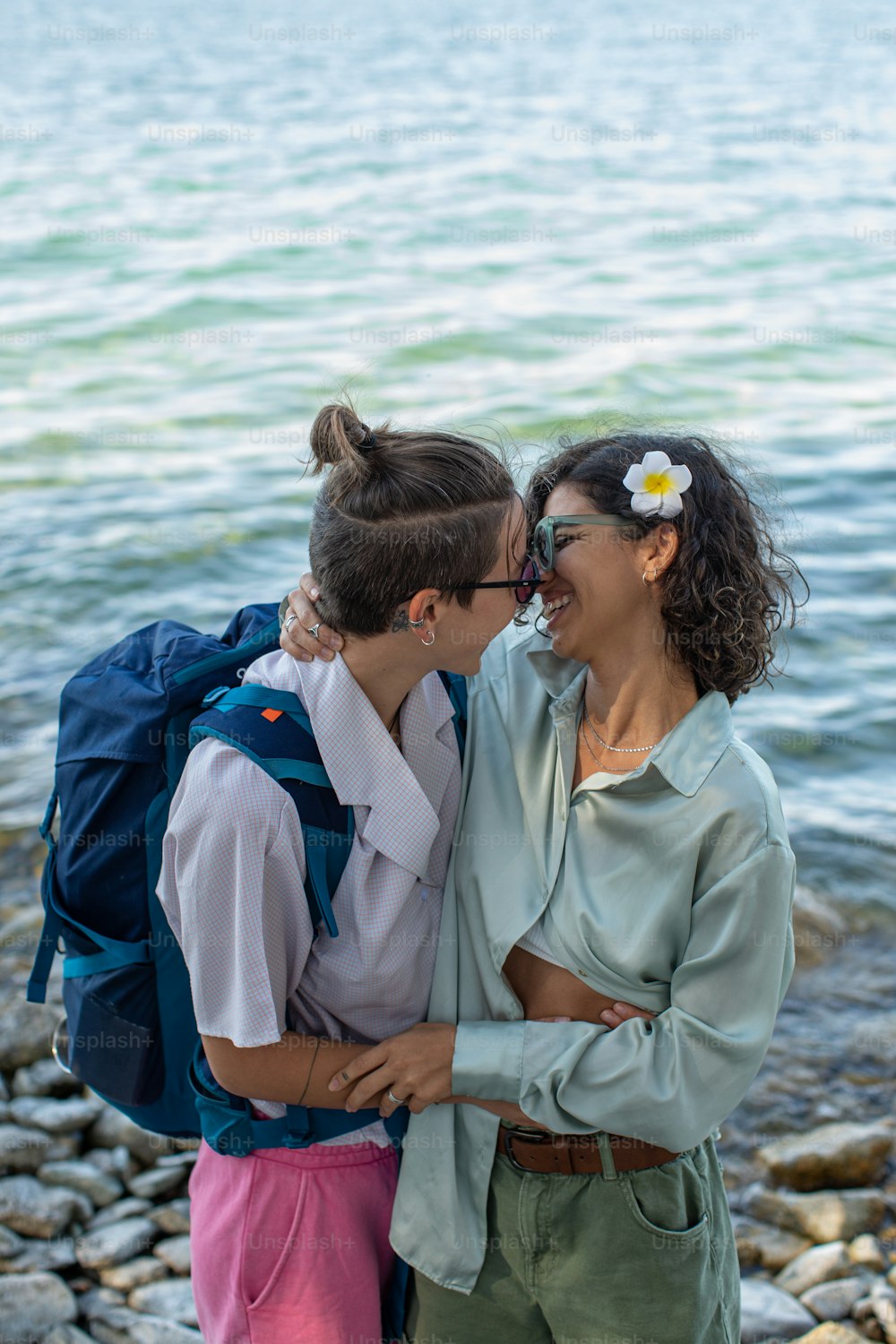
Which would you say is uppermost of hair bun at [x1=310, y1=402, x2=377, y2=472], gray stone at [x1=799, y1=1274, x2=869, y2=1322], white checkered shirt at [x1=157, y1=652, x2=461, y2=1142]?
hair bun at [x1=310, y1=402, x2=377, y2=472]

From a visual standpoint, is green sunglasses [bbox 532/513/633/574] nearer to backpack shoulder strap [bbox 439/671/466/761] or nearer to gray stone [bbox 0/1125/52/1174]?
backpack shoulder strap [bbox 439/671/466/761]

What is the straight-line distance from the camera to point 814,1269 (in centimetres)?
385

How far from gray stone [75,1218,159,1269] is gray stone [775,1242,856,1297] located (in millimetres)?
1832

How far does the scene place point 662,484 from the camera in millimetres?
2475

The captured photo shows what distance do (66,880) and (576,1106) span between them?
995 millimetres

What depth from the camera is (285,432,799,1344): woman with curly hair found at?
229 centimetres

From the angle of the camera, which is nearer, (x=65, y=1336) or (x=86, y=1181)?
(x=65, y=1336)

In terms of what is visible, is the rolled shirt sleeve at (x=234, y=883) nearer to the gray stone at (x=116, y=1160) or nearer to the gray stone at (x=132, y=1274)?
the gray stone at (x=132, y=1274)

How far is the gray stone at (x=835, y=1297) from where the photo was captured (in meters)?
3.69

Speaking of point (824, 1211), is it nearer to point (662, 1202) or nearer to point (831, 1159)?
point (831, 1159)

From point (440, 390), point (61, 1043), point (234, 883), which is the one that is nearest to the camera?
point (234, 883)

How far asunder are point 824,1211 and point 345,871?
8.27 ft

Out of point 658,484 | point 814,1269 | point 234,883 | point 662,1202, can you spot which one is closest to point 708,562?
point 658,484

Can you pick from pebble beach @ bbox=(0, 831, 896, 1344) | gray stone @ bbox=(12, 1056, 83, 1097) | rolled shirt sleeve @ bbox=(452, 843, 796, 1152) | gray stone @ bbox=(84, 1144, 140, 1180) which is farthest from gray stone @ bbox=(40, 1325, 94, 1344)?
rolled shirt sleeve @ bbox=(452, 843, 796, 1152)
